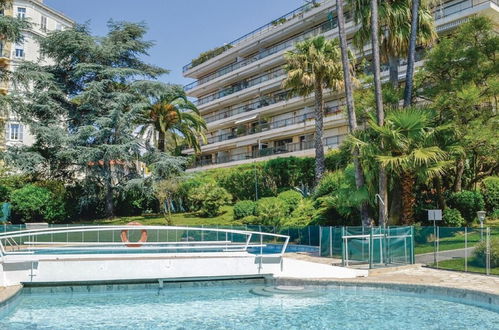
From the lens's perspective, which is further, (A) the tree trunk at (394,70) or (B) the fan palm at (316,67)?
(B) the fan palm at (316,67)

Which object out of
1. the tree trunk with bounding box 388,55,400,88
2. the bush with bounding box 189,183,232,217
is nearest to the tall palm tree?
the tree trunk with bounding box 388,55,400,88

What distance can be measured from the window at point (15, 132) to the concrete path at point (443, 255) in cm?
4926

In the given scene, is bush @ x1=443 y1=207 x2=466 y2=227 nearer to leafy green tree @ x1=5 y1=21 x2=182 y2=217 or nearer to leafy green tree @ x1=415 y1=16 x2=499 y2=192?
leafy green tree @ x1=415 y1=16 x2=499 y2=192

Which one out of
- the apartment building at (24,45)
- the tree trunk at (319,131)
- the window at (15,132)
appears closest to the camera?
the tree trunk at (319,131)

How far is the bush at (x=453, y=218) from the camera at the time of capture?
915 inches

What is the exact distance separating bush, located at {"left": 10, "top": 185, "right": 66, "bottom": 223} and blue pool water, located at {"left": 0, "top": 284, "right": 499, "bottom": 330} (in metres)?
26.4

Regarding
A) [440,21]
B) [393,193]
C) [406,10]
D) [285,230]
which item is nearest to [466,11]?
[440,21]

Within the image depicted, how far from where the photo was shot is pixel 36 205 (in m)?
38.4

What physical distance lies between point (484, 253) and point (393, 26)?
13.2 m

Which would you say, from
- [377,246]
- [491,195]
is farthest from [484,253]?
[491,195]

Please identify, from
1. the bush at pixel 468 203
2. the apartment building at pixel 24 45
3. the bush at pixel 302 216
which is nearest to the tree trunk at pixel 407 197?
the bush at pixel 468 203

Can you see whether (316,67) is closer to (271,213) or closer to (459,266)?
(271,213)

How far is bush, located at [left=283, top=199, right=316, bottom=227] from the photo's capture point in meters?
28.0

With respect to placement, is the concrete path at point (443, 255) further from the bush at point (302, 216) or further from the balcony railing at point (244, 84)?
the balcony railing at point (244, 84)
